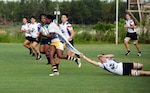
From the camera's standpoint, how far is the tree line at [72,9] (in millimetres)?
71006

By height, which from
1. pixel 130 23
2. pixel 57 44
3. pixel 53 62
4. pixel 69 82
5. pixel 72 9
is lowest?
pixel 72 9

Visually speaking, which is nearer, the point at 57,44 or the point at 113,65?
the point at 113,65

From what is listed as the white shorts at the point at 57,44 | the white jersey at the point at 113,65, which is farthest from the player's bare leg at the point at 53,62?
the white jersey at the point at 113,65

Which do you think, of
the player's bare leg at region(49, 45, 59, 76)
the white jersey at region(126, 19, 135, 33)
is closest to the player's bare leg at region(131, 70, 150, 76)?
the player's bare leg at region(49, 45, 59, 76)

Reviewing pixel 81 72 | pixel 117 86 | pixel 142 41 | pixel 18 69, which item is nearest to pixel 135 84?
pixel 117 86

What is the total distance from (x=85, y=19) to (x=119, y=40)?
32.1 m

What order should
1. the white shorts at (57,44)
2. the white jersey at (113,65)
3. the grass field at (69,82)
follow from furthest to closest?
the white shorts at (57,44)
the white jersey at (113,65)
the grass field at (69,82)

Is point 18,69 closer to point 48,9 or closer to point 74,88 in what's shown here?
point 74,88

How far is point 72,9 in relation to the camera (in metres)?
71.9

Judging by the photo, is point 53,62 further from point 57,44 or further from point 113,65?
point 113,65

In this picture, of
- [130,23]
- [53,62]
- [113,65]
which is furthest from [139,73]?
[130,23]

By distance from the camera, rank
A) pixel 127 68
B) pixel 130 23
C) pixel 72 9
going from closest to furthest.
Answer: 1. pixel 127 68
2. pixel 130 23
3. pixel 72 9

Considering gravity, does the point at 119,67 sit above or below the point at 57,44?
below

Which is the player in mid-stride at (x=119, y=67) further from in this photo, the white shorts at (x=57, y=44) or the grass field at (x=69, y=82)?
the white shorts at (x=57, y=44)
